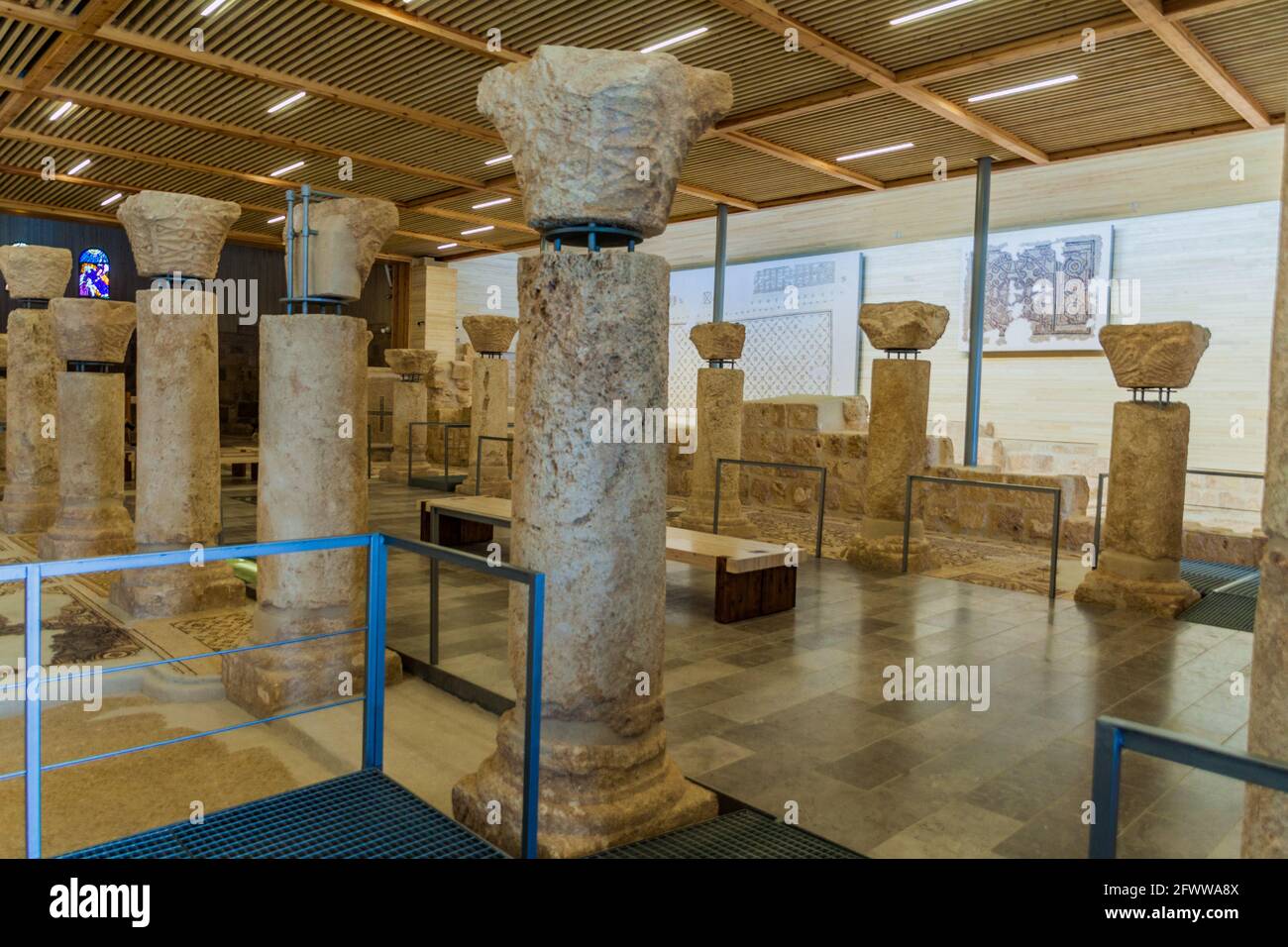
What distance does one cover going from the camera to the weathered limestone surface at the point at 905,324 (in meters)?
8.15

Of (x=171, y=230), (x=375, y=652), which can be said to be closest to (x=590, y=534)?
(x=375, y=652)

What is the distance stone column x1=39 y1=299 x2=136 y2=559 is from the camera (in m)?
6.87

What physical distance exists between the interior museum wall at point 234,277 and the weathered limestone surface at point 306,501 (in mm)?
17208

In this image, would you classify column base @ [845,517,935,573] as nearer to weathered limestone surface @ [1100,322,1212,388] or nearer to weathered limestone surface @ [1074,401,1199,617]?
weathered limestone surface @ [1074,401,1199,617]

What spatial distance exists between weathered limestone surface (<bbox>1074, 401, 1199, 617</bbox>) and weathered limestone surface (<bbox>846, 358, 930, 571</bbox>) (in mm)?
1683

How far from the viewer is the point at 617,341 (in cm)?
284

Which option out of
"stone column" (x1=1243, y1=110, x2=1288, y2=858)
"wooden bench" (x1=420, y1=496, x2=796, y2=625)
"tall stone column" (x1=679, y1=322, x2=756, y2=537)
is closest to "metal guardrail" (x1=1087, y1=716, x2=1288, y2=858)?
"stone column" (x1=1243, y1=110, x2=1288, y2=858)

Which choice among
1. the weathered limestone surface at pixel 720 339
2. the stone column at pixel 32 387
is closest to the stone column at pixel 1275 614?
the weathered limestone surface at pixel 720 339

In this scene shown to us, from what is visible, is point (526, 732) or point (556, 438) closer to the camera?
point (526, 732)

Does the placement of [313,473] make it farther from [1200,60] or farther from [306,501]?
[1200,60]

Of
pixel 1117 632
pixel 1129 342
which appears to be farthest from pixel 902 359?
pixel 1117 632

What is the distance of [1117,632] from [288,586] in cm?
507

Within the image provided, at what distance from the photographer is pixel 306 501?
4312mm
